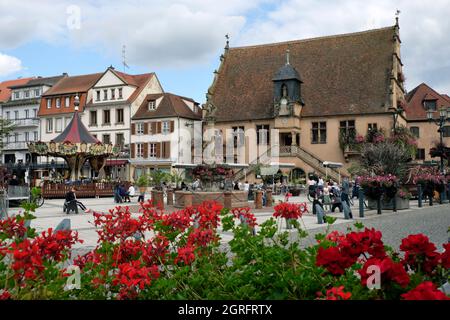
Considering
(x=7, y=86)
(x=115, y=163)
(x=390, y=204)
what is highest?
(x=7, y=86)

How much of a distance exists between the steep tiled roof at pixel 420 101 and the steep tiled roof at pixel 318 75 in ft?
38.2

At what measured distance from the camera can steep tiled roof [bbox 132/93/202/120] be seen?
180 feet

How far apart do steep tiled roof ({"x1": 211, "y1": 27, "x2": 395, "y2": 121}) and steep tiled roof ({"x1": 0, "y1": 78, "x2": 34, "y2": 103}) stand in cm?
3463

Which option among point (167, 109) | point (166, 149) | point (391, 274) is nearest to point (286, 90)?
point (167, 109)

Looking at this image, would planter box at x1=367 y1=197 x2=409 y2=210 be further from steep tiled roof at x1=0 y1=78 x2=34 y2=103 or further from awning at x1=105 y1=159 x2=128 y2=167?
steep tiled roof at x1=0 y1=78 x2=34 y2=103

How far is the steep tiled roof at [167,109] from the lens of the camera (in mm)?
54781

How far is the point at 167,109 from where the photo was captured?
55.0m

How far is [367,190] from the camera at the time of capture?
20.6m

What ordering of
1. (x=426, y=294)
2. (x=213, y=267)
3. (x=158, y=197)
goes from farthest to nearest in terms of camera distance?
(x=158, y=197)
(x=213, y=267)
(x=426, y=294)

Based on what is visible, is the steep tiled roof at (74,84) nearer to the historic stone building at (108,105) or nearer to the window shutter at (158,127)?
the historic stone building at (108,105)

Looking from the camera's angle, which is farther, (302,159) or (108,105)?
(108,105)

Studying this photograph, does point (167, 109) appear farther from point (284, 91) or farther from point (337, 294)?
point (337, 294)

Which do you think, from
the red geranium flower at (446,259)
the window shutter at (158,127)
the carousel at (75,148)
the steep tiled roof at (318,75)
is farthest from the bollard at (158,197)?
the window shutter at (158,127)

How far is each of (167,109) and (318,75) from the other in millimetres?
16394
